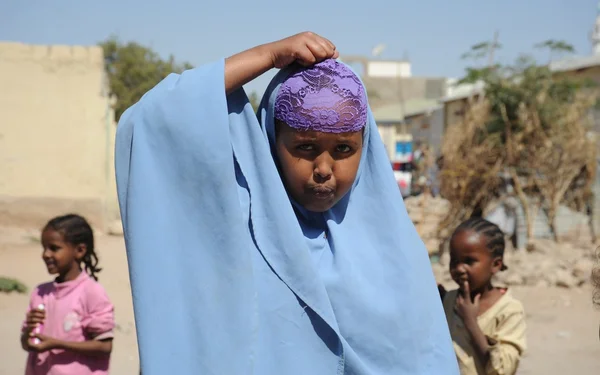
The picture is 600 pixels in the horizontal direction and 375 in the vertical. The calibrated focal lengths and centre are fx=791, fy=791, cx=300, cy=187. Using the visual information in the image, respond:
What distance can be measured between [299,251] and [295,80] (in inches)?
17.2

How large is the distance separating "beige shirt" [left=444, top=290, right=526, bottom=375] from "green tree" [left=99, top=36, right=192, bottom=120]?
2122 centimetres

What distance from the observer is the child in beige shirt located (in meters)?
3.13

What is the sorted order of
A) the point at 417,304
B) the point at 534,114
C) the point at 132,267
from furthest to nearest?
1. the point at 534,114
2. the point at 417,304
3. the point at 132,267

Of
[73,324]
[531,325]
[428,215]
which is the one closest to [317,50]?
[73,324]

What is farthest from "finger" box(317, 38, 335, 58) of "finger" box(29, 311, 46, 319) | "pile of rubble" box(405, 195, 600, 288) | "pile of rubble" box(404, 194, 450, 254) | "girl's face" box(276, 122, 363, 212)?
"pile of rubble" box(405, 195, 600, 288)

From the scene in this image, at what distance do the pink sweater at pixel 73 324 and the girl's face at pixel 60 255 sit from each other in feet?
0.35

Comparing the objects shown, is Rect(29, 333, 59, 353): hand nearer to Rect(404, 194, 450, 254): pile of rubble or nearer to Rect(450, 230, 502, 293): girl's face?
Rect(450, 230, 502, 293): girl's face

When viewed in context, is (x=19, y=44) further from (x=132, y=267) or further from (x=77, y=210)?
(x=132, y=267)

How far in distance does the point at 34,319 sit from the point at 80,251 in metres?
0.45

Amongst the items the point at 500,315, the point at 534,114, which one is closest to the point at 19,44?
the point at 534,114

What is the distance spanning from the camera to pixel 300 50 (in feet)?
6.55

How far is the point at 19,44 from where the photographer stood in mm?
13852

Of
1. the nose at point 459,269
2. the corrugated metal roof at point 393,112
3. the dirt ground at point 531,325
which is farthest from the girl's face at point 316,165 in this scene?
the corrugated metal roof at point 393,112

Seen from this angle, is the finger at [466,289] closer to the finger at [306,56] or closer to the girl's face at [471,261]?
the girl's face at [471,261]
